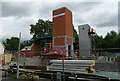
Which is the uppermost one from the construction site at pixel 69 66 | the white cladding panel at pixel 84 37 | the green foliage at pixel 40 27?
the green foliage at pixel 40 27

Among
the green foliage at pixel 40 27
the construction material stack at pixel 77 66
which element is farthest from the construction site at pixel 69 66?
the green foliage at pixel 40 27

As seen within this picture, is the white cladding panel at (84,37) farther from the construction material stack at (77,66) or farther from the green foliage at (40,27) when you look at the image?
the green foliage at (40,27)

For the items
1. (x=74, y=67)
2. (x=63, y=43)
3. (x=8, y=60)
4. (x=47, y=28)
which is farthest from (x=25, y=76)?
(x=47, y=28)

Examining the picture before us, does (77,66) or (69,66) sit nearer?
(77,66)

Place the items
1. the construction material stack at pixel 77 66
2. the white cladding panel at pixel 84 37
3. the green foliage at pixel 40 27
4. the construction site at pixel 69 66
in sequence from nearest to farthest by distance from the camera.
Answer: the construction site at pixel 69 66 → the construction material stack at pixel 77 66 → the white cladding panel at pixel 84 37 → the green foliage at pixel 40 27

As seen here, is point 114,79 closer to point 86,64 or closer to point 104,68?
point 104,68

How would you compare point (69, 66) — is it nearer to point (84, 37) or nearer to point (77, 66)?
point (77, 66)

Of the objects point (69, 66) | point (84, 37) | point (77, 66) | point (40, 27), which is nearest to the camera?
point (77, 66)

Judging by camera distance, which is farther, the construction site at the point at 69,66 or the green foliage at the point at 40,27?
the green foliage at the point at 40,27

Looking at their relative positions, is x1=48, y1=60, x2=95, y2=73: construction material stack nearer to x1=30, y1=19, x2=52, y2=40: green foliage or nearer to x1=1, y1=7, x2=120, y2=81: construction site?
x1=1, y1=7, x2=120, y2=81: construction site

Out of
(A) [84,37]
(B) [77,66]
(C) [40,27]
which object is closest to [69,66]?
(B) [77,66]

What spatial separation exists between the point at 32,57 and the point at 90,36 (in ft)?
62.7

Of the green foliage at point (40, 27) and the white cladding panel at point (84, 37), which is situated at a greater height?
the green foliage at point (40, 27)

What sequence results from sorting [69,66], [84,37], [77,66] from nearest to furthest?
[77,66]
[69,66]
[84,37]
